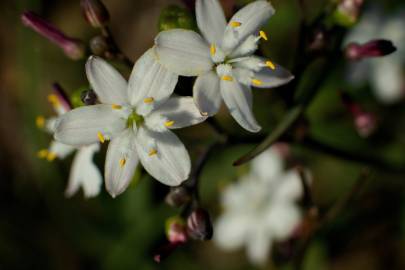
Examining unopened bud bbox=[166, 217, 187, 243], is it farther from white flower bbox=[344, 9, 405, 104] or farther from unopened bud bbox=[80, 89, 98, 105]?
white flower bbox=[344, 9, 405, 104]

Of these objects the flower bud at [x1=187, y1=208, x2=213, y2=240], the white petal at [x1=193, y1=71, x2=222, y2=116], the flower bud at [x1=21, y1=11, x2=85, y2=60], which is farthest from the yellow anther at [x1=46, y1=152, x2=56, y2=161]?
the white petal at [x1=193, y1=71, x2=222, y2=116]

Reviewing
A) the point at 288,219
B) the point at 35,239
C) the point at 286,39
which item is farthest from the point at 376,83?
the point at 35,239

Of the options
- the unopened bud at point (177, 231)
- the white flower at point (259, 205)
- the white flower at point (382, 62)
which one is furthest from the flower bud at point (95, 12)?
the white flower at point (382, 62)

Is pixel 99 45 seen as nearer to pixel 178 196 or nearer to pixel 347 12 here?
pixel 178 196

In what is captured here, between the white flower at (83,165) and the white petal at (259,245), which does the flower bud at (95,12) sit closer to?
the white flower at (83,165)

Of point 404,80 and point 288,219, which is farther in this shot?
point 404,80

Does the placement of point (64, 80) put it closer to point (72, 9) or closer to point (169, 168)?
point (72, 9)

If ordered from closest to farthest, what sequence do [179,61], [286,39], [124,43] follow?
[179,61]
[286,39]
[124,43]
